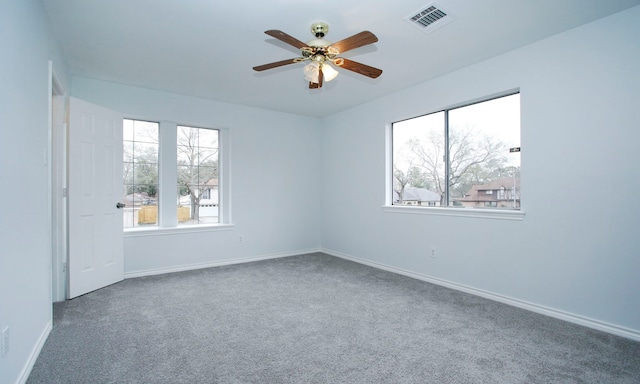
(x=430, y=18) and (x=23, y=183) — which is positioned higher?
(x=430, y=18)

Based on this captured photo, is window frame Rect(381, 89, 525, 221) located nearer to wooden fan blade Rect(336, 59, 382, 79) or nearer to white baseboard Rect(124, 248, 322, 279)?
wooden fan blade Rect(336, 59, 382, 79)

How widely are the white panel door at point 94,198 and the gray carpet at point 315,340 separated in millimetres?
268

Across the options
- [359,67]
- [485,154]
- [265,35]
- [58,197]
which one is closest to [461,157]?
[485,154]

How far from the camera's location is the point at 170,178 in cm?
441

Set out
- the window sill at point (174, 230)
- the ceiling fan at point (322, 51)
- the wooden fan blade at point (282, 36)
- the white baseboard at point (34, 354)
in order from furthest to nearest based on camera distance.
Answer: the window sill at point (174, 230) → the ceiling fan at point (322, 51) → the wooden fan blade at point (282, 36) → the white baseboard at point (34, 354)

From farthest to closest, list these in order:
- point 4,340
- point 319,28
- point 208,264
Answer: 1. point 208,264
2. point 319,28
3. point 4,340

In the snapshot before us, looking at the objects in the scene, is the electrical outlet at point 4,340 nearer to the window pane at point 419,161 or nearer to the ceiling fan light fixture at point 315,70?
the ceiling fan light fixture at point 315,70

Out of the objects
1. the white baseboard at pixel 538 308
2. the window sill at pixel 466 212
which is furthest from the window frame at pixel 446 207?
the white baseboard at pixel 538 308

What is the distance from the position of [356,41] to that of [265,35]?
99 cm

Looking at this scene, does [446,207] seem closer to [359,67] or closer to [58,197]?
[359,67]

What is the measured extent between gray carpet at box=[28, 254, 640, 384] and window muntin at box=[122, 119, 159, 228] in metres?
1.05

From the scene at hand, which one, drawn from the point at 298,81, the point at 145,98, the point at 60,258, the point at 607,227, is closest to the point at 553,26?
the point at 607,227

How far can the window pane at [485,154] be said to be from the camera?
10.5 ft

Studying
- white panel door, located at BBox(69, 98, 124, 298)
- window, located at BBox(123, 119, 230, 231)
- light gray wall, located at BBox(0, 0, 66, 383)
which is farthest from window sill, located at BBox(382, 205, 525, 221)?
light gray wall, located at BBox(0, 0, 66, 383)
